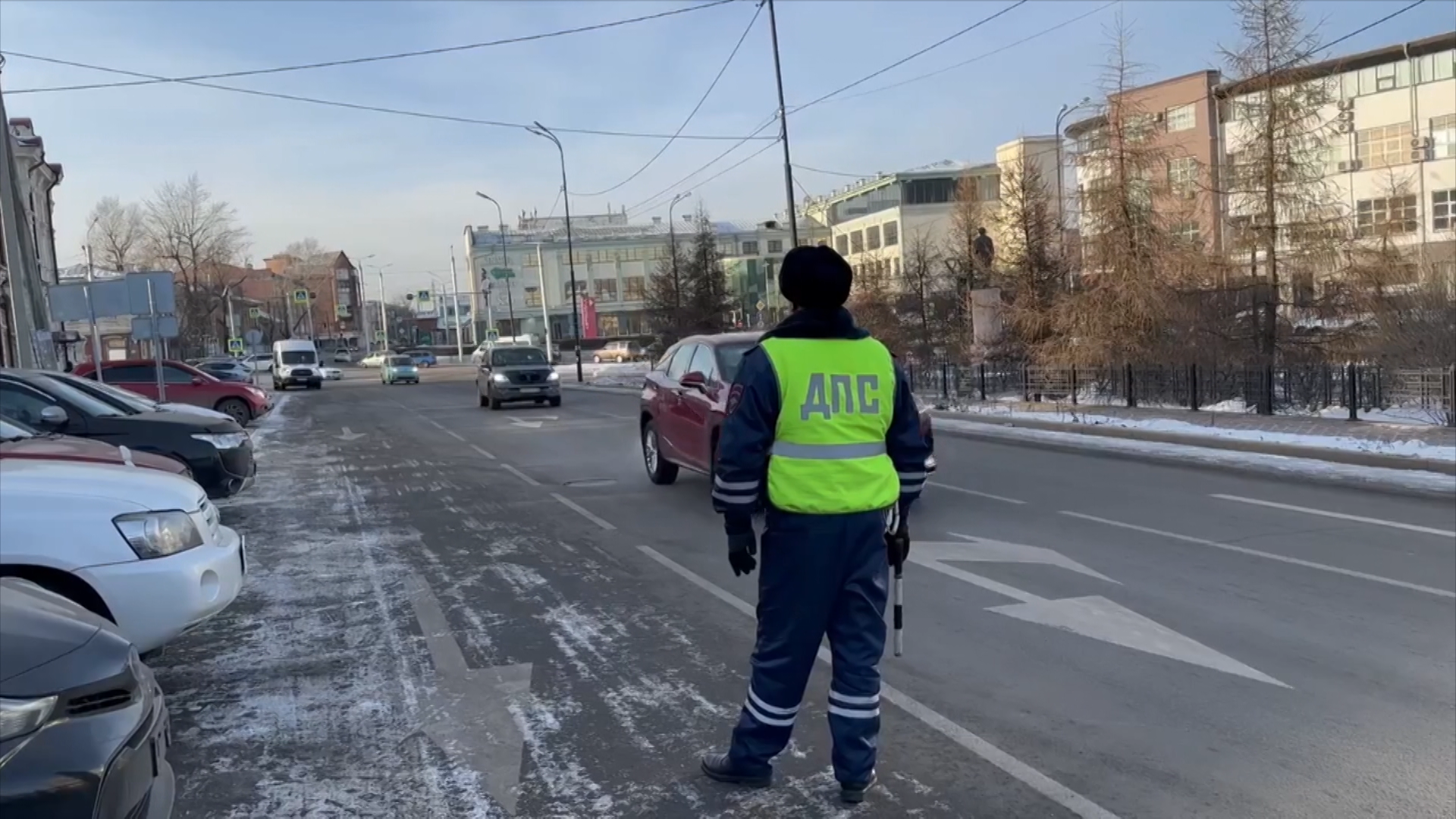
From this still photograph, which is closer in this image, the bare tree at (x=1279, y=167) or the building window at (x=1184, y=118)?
the bare tree at (x=1279, y=167)

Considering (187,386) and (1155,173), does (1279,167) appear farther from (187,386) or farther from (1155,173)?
(187,386)

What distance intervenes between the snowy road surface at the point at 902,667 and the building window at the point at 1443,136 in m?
57.3

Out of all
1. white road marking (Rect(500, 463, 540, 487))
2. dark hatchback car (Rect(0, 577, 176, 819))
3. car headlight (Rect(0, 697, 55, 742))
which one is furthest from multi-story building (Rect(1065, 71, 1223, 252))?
car headlight (Rect(0, 697, 55, 742))

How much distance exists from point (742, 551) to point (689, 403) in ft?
25.6

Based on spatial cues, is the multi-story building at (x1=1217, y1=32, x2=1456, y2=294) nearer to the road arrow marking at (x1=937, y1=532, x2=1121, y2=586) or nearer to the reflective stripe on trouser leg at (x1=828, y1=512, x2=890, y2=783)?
the road arrow marking at (x1=937, y1=532, x2=1121, y2=586)

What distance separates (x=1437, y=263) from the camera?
1892cm

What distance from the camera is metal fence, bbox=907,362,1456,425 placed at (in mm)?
16609

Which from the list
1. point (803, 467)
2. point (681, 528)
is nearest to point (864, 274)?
point (681, 528)

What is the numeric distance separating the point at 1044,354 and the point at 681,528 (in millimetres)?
16266

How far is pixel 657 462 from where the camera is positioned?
12766mm

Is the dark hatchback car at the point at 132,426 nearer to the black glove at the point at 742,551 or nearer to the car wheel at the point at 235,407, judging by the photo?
the black glove at the point at 742,551

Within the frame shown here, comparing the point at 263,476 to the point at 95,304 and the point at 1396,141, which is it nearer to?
the point at 95,304

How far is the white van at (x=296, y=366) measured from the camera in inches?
1885

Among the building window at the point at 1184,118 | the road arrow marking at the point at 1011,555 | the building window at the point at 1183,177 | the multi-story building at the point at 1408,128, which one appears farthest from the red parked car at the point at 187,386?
the building window at the point at 1184,118
